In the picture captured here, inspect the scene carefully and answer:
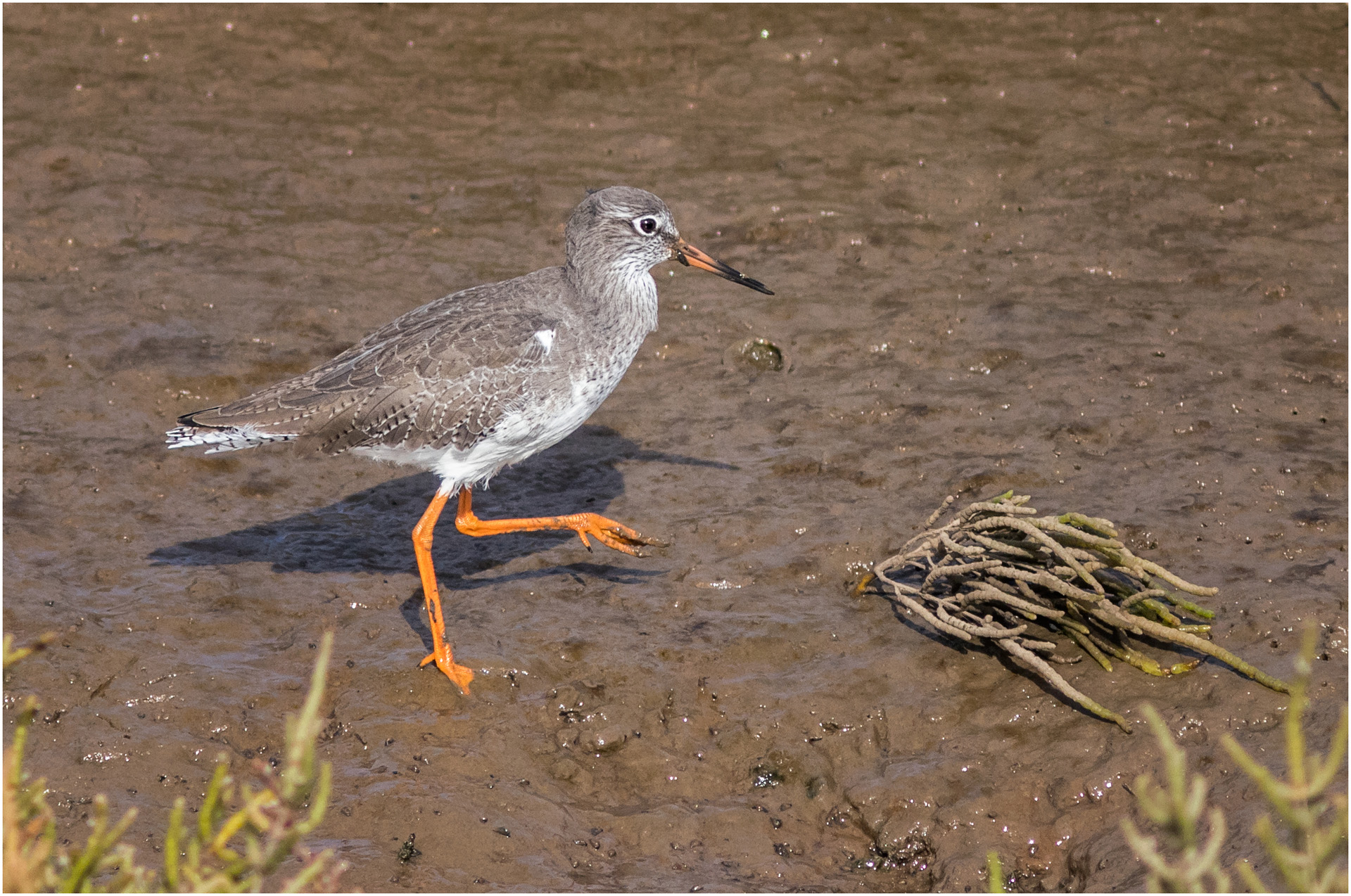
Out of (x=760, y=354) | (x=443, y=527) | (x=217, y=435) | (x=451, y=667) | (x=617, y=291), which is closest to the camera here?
(x=451, y=667)

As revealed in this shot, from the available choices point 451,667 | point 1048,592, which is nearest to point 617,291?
point 451,667

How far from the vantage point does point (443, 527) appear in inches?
338

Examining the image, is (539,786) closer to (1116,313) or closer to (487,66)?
(1116,313)

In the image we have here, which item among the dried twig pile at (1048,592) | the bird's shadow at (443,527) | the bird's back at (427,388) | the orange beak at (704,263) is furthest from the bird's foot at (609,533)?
the orange beak at (704,263)

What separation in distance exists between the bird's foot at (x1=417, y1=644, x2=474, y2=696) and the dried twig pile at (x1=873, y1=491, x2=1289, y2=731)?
8.14 feet

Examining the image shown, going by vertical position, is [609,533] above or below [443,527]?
above

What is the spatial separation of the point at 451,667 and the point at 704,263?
3.19 m

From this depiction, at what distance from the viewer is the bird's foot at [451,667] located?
668cm

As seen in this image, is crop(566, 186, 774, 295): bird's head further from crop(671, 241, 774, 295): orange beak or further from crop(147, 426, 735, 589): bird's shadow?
crop(147, 426, 735, 589): bird's shadow

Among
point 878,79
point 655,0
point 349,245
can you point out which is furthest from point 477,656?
point 655,0

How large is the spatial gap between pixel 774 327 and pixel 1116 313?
2.94m

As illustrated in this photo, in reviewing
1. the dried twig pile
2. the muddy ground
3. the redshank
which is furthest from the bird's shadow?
the dried twig pile

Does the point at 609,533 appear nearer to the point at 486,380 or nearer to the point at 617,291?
the point at 486,380

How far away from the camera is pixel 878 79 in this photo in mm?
13648
